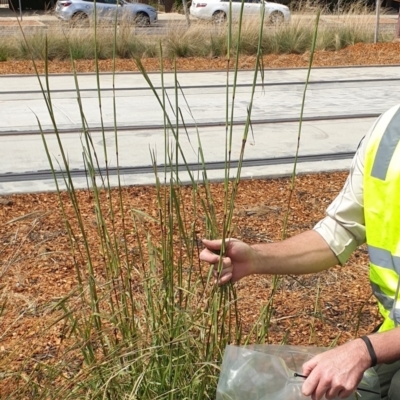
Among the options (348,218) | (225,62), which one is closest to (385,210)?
(348,218)

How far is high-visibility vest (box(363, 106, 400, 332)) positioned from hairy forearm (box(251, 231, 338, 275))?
0.61ft

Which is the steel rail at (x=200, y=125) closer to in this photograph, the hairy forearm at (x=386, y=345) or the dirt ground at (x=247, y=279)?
the dirt ground at (x=247, y=279)

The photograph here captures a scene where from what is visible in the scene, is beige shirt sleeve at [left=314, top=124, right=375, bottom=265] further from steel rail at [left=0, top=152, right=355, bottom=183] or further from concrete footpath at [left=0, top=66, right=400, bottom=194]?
steel rail at [left=0, top=152, right=355, bottom=183]

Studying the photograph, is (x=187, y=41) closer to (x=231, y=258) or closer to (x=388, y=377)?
(x=231, y=258)

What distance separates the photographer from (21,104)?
812 centimetres

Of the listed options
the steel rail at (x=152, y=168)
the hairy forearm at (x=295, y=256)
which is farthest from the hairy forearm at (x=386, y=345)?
the steel rail at (x=152, y=168)

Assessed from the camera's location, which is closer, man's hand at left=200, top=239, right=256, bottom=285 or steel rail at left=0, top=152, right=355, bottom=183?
man's hand at left=200, top=239, right=256, bottom=285

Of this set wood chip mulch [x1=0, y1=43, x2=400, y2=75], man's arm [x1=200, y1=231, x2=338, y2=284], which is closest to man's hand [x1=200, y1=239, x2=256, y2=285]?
man's arm [x1=200, y1=231, x2=338, y2=284]

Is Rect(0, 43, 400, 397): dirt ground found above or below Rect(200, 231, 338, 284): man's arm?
below

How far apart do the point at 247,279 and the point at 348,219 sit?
149 centimetres

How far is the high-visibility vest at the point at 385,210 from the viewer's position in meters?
2.14

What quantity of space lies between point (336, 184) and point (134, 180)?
1.37 meters

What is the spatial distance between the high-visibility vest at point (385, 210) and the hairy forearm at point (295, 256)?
187mm

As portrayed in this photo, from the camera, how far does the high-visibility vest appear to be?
214 cm
